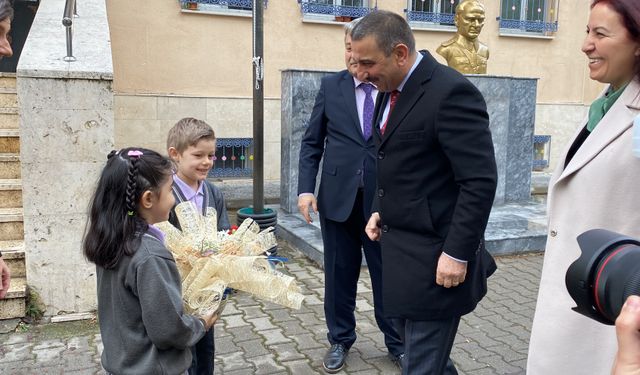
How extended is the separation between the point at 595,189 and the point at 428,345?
0.98m

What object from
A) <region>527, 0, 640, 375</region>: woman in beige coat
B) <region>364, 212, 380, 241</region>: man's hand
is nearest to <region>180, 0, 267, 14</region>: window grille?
<region>364, 212, 380, 241</region>: man's hand

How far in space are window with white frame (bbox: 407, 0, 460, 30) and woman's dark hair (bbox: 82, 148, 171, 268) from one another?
27.6 ft

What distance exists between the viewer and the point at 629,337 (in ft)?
3.07

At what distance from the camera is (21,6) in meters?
8.85

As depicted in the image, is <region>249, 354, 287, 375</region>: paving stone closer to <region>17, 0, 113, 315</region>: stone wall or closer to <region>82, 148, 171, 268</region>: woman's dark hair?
<region>17, 0, 113, 315</region>: stone wall

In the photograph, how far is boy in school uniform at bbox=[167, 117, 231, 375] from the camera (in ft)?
9.13

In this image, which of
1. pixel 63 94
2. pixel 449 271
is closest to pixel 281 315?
pixel 63 94

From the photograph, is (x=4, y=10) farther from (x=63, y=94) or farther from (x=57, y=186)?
(x=57, y=186)

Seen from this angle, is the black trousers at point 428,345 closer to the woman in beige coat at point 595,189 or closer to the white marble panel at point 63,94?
the woman in beige coat at point 595,189

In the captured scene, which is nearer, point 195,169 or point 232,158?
point 195,169

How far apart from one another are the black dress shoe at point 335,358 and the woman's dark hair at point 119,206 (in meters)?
1.88

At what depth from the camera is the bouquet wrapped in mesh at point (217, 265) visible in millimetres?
2160

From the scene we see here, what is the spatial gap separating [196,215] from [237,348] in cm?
180

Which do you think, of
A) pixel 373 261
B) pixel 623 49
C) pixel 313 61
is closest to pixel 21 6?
pixel 313 61
